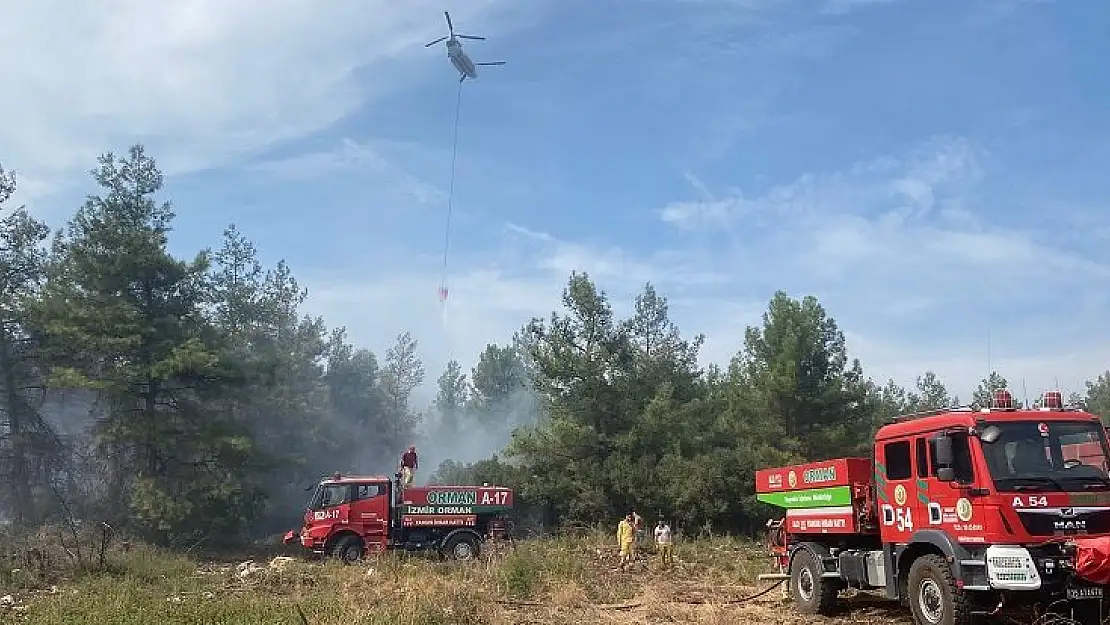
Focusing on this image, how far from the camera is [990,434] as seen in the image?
32.3 feet

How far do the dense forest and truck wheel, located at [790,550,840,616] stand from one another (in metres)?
18.0

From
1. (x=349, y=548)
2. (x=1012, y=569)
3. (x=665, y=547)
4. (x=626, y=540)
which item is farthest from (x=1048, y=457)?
Result: (x=349, y=548)

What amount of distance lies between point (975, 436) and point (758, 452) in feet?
73.9

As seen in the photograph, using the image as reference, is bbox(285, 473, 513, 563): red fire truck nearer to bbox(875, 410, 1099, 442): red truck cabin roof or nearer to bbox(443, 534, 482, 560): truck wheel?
bbox(443, 534, 482, 560): truck wheel

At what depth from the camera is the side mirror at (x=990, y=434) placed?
9.81m

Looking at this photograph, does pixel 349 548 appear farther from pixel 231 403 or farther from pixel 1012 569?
pixel 1012 569

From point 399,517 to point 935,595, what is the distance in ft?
56.1

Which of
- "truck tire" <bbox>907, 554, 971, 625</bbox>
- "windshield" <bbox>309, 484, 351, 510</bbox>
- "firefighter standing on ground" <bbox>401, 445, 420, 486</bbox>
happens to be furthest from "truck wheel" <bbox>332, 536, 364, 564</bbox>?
"truck tire" <bbox>907, 554, 971, 625</bbox>

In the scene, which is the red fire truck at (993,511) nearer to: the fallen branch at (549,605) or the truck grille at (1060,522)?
the truck grille at (1060,522)

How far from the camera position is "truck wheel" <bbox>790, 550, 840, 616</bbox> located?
1290 centimetres

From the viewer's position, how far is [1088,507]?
9.57m

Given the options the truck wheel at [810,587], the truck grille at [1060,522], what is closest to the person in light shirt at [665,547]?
the truck wheel at [810,587]

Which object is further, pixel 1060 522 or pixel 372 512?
pixel 372 512

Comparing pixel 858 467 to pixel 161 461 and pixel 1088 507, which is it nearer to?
pixel 1088 507
